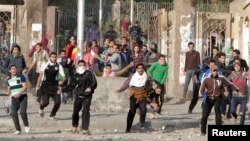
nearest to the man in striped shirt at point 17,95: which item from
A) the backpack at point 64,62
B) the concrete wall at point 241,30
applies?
the backpack at point 64,62

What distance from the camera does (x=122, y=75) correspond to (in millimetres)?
20812

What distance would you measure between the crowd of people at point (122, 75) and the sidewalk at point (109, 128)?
11.2 inches

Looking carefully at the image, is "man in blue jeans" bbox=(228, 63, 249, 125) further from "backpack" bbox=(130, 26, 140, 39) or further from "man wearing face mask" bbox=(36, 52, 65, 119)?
"backpack" bbox=(130, 26, 140, 39)

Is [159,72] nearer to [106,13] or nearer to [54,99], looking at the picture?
[54,99]

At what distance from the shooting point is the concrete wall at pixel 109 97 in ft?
64.3

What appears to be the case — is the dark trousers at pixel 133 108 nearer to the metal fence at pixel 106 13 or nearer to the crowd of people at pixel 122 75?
the crowd of people at pixel 122 75

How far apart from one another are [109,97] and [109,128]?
195 centimetres

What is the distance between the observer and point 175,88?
2412 centimetres

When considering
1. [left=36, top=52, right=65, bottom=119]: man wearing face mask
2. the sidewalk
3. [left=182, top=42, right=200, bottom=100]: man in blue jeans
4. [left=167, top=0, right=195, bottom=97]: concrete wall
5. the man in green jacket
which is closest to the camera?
the sidewalk

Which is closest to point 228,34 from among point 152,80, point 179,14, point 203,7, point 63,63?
point 203,7

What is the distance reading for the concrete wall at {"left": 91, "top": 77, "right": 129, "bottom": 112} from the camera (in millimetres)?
19609

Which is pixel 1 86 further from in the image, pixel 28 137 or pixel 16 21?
pixel 28 137

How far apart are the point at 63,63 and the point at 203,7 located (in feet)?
27.7

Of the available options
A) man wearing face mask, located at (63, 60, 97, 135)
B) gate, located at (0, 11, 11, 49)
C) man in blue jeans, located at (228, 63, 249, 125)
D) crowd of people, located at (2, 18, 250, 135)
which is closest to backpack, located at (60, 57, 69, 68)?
crowd of people, located at (2, 18, 250, 135)
